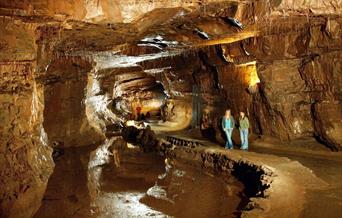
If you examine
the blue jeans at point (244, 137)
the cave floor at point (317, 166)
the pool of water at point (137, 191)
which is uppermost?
the blue jeans at point (244, 137)

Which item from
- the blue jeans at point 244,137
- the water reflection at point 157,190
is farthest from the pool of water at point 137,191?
the blue jeans at point 244,137

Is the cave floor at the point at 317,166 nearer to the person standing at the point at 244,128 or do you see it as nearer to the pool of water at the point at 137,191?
the person standing at the point at 244,128

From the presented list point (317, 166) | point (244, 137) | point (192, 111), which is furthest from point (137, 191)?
point (192, 111)

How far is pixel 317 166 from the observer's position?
949 centimetres

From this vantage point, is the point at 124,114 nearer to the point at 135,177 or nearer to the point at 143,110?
the point at 143,110

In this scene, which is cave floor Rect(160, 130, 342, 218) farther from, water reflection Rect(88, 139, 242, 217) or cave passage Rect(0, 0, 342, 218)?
water reflection Rect(88, 139, 242, 217)

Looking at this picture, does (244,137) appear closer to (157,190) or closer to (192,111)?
(157,190)

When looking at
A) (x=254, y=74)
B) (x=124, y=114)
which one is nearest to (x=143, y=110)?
(x=124, y=114)

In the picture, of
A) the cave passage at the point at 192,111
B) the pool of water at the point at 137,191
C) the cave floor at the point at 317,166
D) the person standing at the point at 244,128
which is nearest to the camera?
the cave floor at the point at 317,166

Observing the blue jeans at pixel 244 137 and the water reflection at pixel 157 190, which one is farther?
the blue jeans at pixel 244 137

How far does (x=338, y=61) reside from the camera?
36.3ft

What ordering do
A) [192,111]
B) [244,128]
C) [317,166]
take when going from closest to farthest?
[317,166]
[244,128]
[192,111]

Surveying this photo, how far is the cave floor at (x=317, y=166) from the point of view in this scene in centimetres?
588

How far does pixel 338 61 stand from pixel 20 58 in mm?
9386
